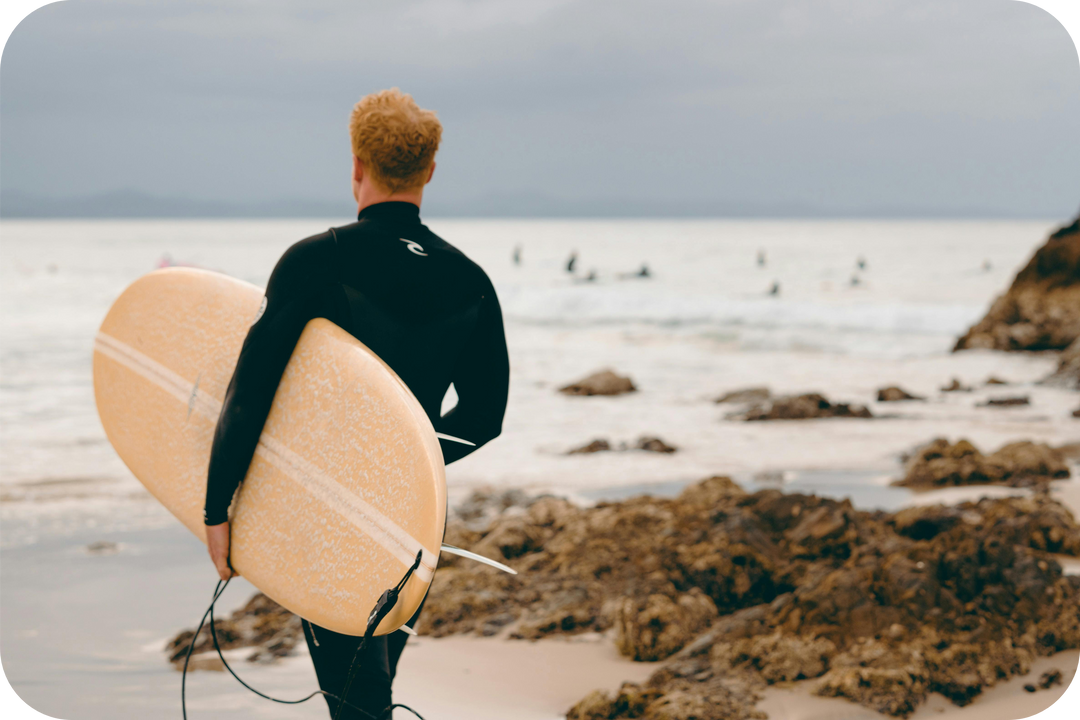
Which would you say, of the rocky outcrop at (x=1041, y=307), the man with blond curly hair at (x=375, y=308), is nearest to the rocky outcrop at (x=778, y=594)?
the man with blond curly hair at (x=375, y=308)

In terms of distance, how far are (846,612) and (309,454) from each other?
2367 mm

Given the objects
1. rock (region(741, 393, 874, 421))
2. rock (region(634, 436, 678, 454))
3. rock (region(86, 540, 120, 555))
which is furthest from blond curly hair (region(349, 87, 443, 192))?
rock (region(741, 393, 874, 421))

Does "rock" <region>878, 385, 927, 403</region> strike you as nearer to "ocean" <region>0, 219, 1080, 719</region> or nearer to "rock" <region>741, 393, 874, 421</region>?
"ocean" <region>0, 219, 1080, 719</region>

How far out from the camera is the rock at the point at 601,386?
35.3 feet

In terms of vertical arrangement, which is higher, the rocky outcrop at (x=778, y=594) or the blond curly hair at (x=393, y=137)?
the blond curly hair at (x=393, y=137)

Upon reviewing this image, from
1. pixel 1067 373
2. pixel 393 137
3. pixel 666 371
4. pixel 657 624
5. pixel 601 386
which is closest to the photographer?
pixel 393 137

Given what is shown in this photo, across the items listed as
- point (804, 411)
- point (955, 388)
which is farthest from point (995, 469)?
point (955, 388)

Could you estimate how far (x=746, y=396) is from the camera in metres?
10.5

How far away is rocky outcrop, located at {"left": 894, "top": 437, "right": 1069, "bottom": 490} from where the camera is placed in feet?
19.2

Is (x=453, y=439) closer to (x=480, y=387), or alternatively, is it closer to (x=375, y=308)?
(x=480, y=387)

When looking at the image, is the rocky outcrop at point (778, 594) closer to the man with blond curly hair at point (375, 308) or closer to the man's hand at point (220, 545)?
the man with blond curly hair at point (375, 308)

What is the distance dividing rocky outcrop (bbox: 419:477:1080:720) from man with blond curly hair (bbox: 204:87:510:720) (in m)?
1.32

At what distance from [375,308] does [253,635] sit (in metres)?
2.47

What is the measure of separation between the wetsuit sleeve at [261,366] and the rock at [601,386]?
8.97 meters
